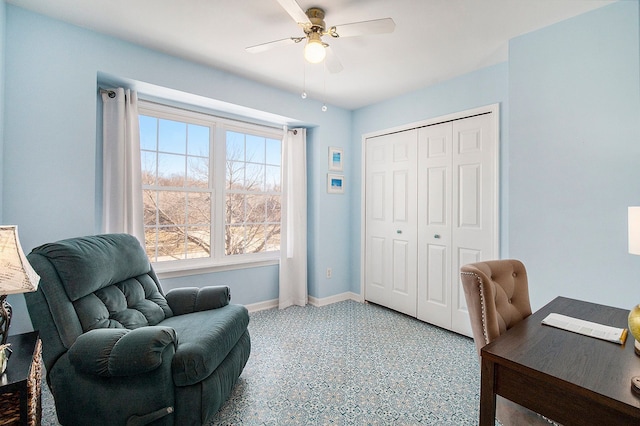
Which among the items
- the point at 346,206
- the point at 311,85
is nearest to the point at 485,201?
the point at 346,206

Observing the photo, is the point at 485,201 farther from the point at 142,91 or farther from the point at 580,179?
the point at 142,91

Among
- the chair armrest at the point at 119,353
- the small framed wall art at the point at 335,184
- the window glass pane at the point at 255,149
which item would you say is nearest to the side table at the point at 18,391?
the chair armrest at the point at 119,353

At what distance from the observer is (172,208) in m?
3.01

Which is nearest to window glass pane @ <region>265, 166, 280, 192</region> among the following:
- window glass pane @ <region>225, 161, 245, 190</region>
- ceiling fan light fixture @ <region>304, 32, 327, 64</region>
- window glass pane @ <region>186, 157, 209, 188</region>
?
window glass pane @ <region>225, 161, 245, 190</region>

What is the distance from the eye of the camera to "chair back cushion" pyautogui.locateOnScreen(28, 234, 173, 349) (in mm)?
1515

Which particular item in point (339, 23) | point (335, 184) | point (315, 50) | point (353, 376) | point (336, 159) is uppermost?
point (339, 23)

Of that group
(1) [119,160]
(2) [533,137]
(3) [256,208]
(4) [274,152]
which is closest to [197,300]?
(1) [119,160]

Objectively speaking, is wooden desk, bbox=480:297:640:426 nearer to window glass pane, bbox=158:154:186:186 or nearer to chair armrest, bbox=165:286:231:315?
chair armrest, bbox=165:286:231:315

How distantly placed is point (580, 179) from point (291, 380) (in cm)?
242

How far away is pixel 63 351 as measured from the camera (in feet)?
4.86

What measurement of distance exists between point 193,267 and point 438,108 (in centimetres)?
301

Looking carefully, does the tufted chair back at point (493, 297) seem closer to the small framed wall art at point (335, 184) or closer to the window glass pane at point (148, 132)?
the small framed wall art at point (335, 184)

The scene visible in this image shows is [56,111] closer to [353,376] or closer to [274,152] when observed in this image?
[274,152]

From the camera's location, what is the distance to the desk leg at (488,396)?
101 centimetres
